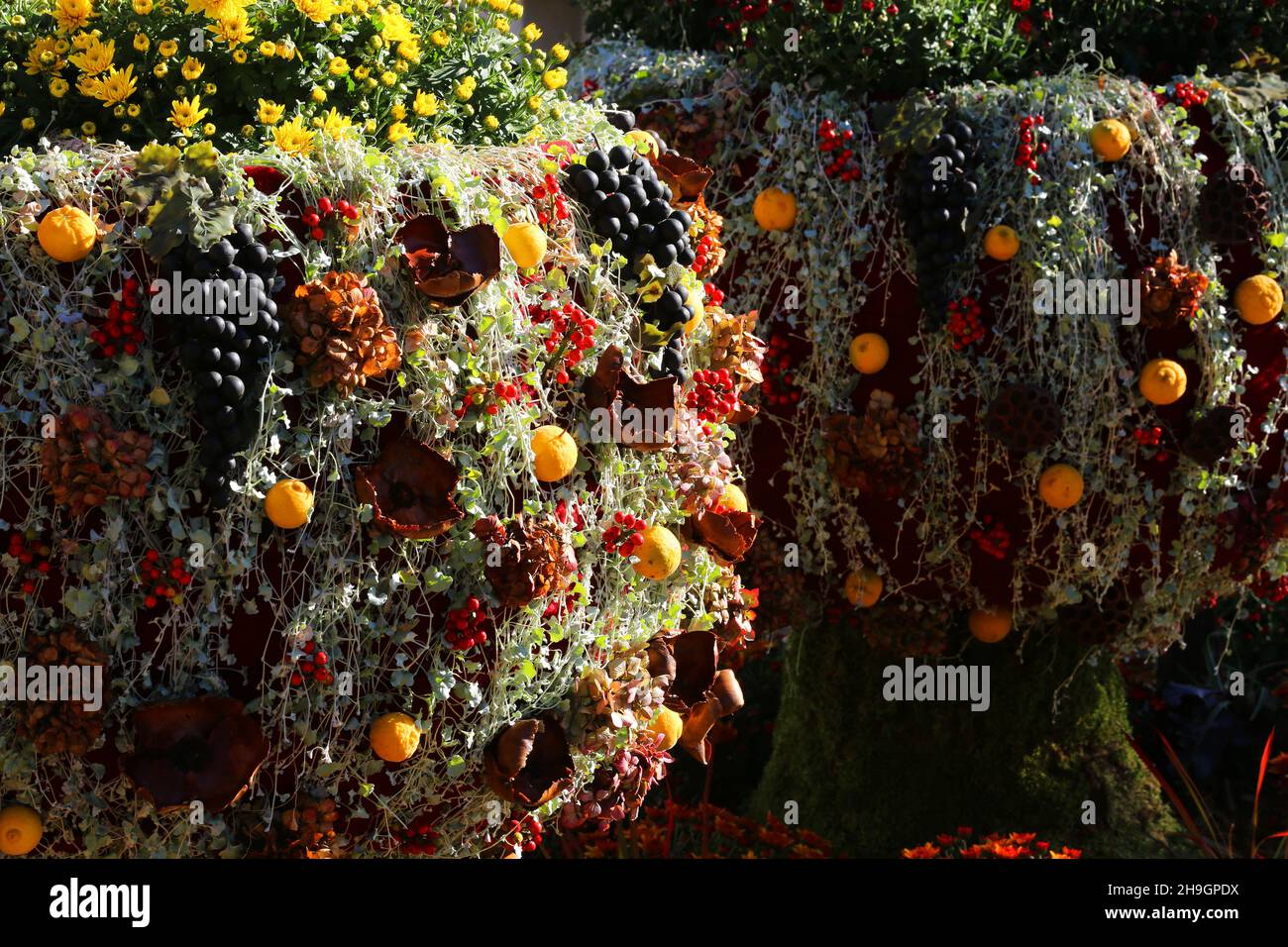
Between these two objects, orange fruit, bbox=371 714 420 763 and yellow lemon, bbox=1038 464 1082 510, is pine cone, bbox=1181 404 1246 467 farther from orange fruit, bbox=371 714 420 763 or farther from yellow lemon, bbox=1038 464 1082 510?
orange fruit, bbox=371 714 420 763

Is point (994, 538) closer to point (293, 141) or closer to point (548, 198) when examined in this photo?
point (548, 198)

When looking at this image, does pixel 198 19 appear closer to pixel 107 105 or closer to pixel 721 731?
pixel 107 105

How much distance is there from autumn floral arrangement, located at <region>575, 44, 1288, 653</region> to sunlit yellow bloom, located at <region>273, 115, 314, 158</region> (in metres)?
1.60

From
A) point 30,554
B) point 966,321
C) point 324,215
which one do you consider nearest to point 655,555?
point 324,215

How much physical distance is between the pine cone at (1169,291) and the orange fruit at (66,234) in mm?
2477

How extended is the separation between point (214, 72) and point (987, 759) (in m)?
3.00

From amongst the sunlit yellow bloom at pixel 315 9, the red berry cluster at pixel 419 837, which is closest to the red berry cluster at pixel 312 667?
the red berry cluster at pixel 419 837

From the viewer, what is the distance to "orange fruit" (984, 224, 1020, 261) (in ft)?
11.7

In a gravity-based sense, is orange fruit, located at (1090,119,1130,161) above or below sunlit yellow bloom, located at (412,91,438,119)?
above

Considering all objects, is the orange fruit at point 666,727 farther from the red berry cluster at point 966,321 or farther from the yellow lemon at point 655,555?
the red berry cluster at point 966,321

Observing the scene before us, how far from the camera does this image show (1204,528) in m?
3.77

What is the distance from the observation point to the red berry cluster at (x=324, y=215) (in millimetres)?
2307

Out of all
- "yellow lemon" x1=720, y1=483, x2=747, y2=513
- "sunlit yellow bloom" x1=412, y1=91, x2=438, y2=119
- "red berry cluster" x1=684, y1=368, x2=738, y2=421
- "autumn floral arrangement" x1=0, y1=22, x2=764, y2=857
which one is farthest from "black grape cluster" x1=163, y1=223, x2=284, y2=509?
"yellow lemon" x1=720, y1=483, x2=747, y2=513

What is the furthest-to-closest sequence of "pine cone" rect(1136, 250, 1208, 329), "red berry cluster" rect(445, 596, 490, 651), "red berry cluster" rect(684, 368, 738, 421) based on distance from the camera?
"pine cone" rect(1136, 250, 1208, 329) → "red berry cluster" rect(684, 368, 738, 421) → "red berry cluster" rect(445, 596, 490, 651)
